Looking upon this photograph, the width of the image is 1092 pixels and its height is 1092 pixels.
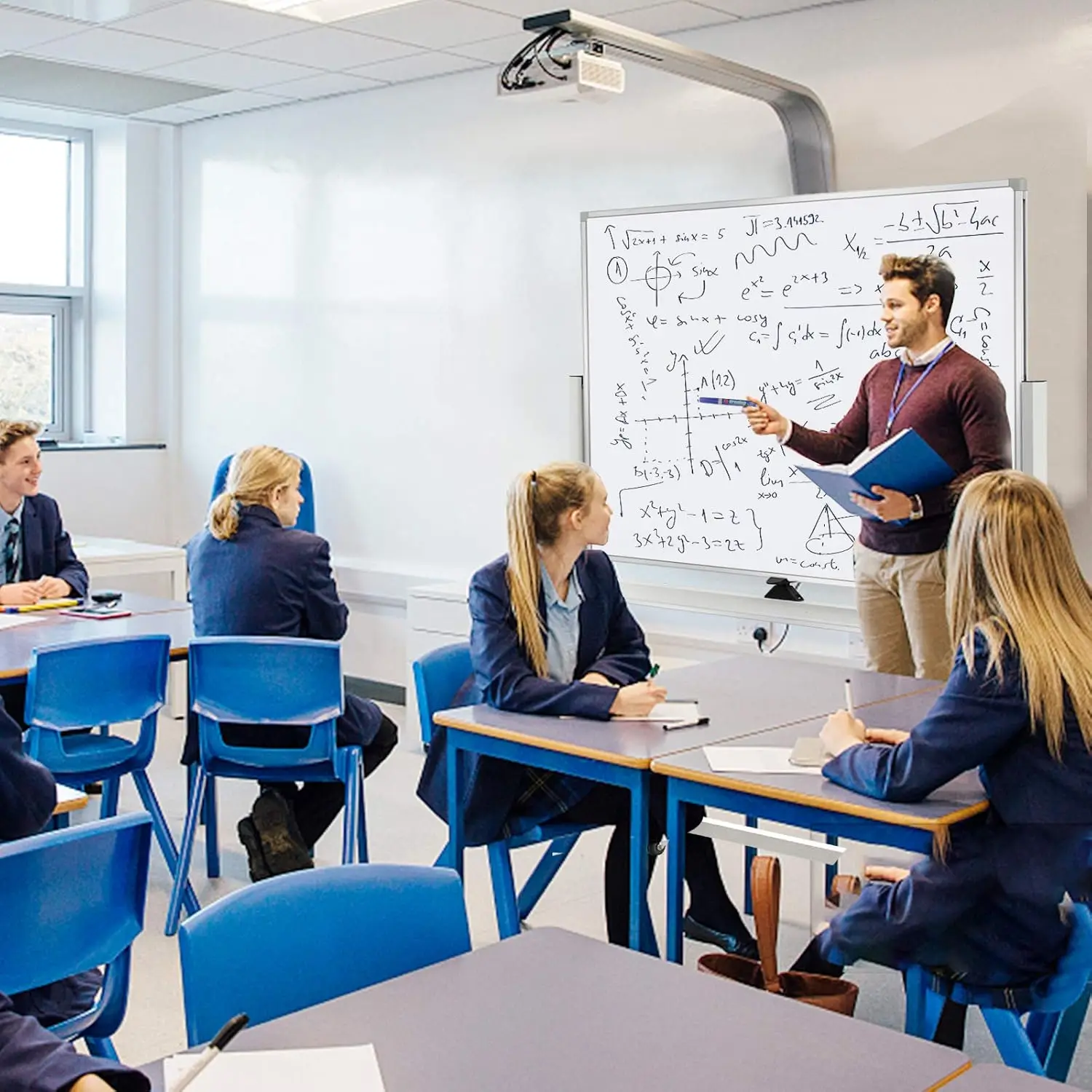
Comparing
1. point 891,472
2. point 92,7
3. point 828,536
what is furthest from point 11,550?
point 891,472

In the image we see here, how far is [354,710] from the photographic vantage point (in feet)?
13.8

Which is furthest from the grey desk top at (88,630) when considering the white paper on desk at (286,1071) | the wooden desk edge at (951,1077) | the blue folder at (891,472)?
the wooden desk edge at (951,1077)

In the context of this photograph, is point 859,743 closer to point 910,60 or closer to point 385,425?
point 910,60

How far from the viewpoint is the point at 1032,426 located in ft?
14.8

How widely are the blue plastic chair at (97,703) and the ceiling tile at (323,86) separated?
3.45 metres

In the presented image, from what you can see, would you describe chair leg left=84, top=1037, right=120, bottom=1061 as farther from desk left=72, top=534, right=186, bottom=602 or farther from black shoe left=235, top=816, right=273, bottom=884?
desk left=72, top=534, right=186, bottom=602

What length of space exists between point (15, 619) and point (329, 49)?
2769 mm

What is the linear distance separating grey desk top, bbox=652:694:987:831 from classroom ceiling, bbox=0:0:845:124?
10.4 ft

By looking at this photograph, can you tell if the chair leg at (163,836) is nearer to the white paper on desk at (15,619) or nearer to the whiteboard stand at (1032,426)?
the white paper on desk at (15,619)

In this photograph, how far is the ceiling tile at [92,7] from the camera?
5.40m

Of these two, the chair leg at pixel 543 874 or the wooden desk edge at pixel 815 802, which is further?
the chair leg at pixel 543 874

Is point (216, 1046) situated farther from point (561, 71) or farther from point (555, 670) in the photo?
point (561, 71)

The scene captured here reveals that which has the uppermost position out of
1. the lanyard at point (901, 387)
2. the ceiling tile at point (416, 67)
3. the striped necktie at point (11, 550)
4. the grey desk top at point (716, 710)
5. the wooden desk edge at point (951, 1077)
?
the ceiling tile at point (416, 67)

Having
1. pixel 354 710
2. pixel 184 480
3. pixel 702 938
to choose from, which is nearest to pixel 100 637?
pixel 354 710
